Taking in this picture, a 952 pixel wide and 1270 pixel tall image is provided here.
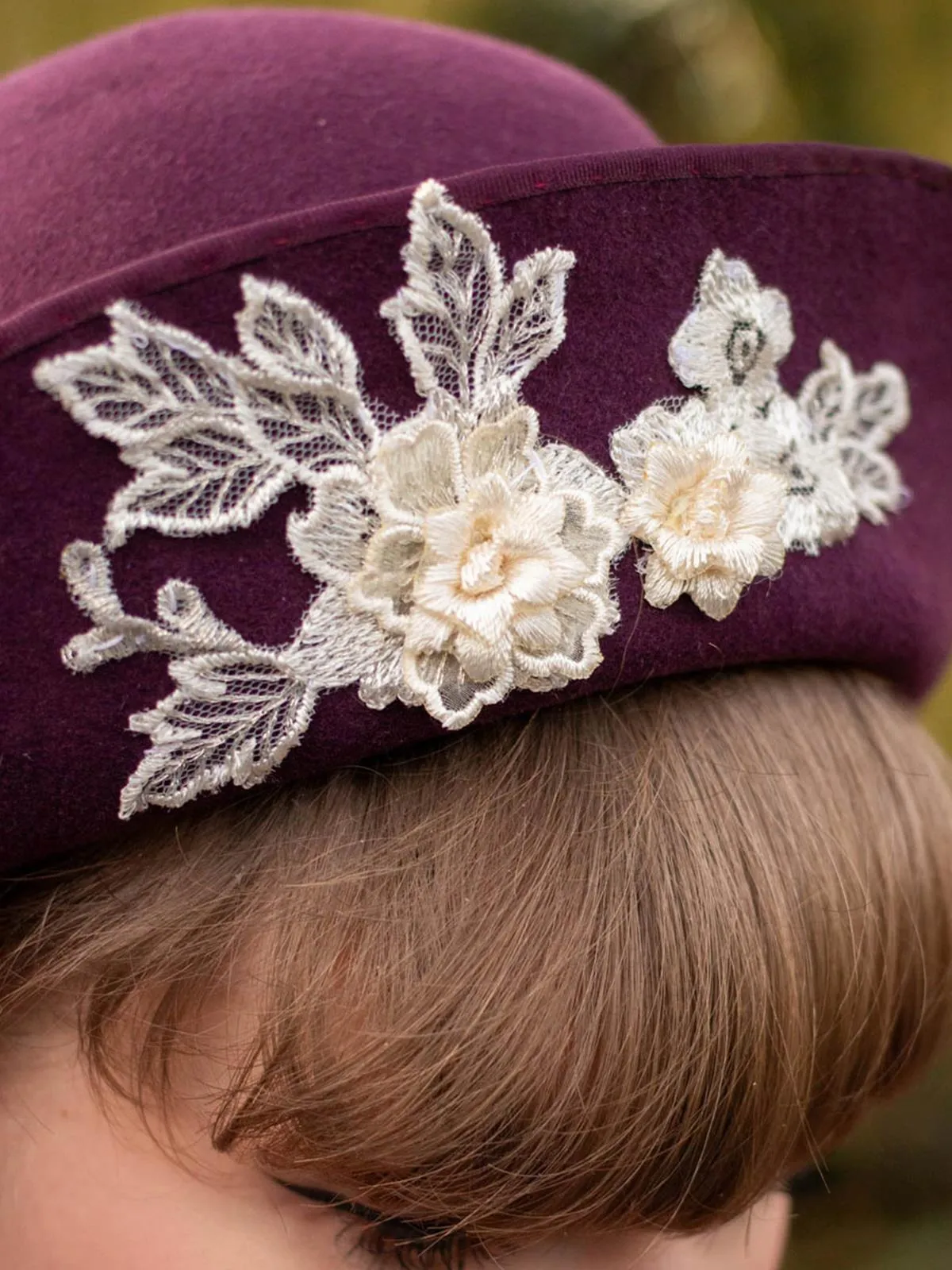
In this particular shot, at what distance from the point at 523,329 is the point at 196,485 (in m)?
0.17

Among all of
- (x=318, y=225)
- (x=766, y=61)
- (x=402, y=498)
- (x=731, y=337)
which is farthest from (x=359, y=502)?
(x=766, y=61)

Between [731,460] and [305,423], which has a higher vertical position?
[305,423]

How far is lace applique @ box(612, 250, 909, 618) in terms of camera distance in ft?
1.90

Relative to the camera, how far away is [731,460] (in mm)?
591

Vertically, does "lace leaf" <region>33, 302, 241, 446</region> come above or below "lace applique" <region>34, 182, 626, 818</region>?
above

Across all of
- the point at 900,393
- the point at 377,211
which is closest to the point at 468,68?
the point at 377,211

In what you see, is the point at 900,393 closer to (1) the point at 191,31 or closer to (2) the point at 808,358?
(2) the point at 808,358

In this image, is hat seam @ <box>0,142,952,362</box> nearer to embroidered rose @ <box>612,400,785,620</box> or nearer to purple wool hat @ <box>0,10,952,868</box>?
purple wool hat @ <box>0,10,952,868</box>

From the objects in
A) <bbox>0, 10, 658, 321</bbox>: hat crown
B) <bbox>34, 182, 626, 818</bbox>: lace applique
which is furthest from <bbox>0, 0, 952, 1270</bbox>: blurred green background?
<bbox>34, 182, 626, 818</bbox>: lace applique

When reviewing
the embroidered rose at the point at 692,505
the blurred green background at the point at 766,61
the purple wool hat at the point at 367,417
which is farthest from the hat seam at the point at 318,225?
the blurred green background at the point at 766,61

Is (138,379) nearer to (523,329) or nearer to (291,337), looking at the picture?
(291,337)

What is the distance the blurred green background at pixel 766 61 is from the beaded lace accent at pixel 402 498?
37.9 inches

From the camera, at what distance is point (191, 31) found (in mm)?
666

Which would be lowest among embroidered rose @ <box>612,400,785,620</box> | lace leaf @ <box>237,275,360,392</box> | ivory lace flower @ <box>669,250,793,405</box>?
embroidered rose @ <box>612,400,785,620</box>
